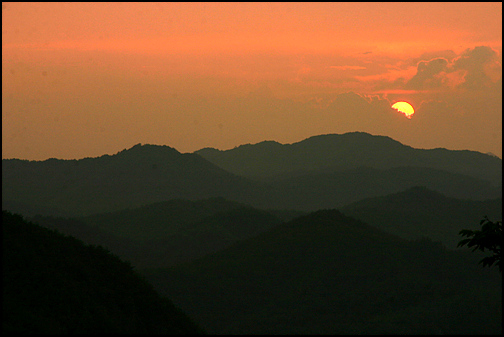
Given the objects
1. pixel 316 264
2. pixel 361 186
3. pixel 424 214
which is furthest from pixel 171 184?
pixel 316 264

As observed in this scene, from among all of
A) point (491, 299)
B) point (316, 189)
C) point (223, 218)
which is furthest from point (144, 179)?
point (491, 299)

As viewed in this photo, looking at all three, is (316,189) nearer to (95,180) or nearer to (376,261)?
(95,180)

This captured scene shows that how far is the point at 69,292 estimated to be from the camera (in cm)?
2331

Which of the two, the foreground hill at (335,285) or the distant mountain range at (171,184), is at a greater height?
the distant mountain range at (171,184)

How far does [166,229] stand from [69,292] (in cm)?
6053

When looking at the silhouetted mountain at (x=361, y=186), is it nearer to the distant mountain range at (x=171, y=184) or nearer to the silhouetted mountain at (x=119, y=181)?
the distant mountain range at (x=171, y=184)

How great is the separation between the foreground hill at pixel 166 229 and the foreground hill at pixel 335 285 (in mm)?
16281

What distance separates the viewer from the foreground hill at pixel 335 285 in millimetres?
33250

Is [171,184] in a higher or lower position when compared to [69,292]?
higher

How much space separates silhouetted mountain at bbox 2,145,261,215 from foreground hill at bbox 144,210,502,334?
85147 mm

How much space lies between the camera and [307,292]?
39.9 metres

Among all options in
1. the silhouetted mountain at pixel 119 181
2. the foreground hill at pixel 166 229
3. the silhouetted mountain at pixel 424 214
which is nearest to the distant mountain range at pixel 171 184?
the silhouetted mountain at pixel 119 181

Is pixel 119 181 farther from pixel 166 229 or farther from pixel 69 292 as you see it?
pixel 69 292

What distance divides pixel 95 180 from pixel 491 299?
5031 inches
